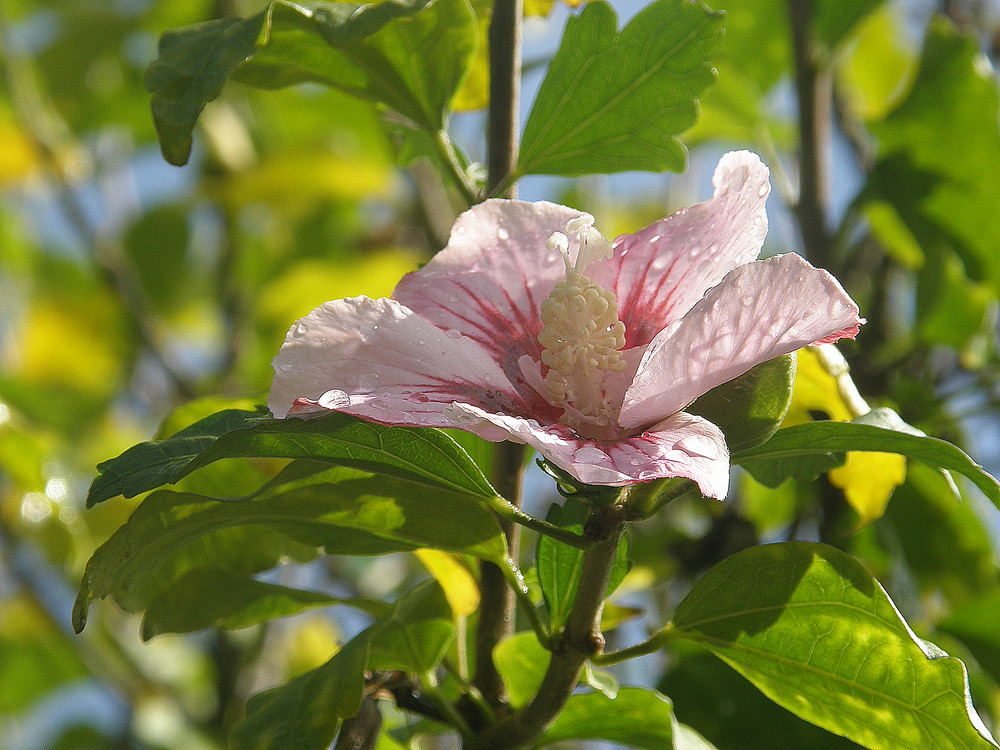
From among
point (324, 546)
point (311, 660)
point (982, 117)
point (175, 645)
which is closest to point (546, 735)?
point (324, 546)

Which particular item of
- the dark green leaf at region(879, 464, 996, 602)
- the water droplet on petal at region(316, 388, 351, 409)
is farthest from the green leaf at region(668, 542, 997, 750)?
the dark green leaf at region(879, 464, 996, 602)

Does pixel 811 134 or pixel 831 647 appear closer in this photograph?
pixel 831 647

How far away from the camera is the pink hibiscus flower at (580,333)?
0.51 metres

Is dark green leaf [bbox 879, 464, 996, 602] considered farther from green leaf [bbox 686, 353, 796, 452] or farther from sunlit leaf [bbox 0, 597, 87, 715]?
sunlit leaf [bbox 0, 597, 87, 715]

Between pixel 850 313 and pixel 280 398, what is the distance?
0.30 meters

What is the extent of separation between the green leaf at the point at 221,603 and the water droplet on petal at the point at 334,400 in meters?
0.29

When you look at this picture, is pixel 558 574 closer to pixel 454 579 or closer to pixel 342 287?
pixel 454 579

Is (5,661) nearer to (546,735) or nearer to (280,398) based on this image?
(546,735)

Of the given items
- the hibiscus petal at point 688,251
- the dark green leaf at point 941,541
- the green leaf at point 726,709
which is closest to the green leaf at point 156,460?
the hibiscus petal at point 688,251

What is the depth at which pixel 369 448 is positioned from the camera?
1.91 feet

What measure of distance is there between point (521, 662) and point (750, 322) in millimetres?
331

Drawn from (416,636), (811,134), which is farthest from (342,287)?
(416,636)

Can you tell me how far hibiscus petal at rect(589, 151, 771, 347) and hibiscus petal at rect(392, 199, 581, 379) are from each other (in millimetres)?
39

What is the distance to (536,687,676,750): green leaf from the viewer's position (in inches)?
28.5
